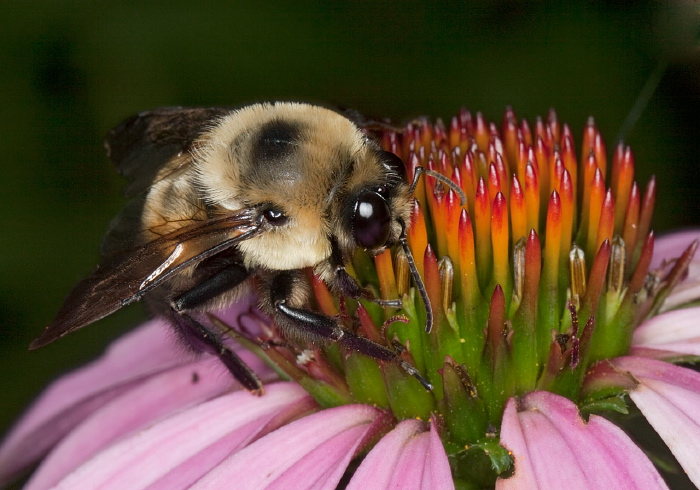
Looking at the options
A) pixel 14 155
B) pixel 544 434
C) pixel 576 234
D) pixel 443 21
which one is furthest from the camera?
pixel 443 21

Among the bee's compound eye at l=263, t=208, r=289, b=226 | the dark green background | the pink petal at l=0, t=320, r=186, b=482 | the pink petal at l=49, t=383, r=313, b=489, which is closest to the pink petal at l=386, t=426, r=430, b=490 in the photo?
the pink petal at l=49, t=383, r=313, b=489

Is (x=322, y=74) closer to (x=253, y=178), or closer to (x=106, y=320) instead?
(x=106, y=320)

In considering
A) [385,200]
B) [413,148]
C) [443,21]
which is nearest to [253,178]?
[385,200]

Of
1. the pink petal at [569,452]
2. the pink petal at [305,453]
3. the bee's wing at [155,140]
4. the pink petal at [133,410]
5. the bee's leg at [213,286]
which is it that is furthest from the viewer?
the pink petal at [133,410]

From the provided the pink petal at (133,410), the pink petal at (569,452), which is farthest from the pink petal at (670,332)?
the pink petal at (133,410)

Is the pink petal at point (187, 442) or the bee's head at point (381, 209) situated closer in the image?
the bee's head at point (381, 209)

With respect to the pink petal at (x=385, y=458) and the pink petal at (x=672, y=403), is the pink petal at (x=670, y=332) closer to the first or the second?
the pink petal at (x=672, y=403)
